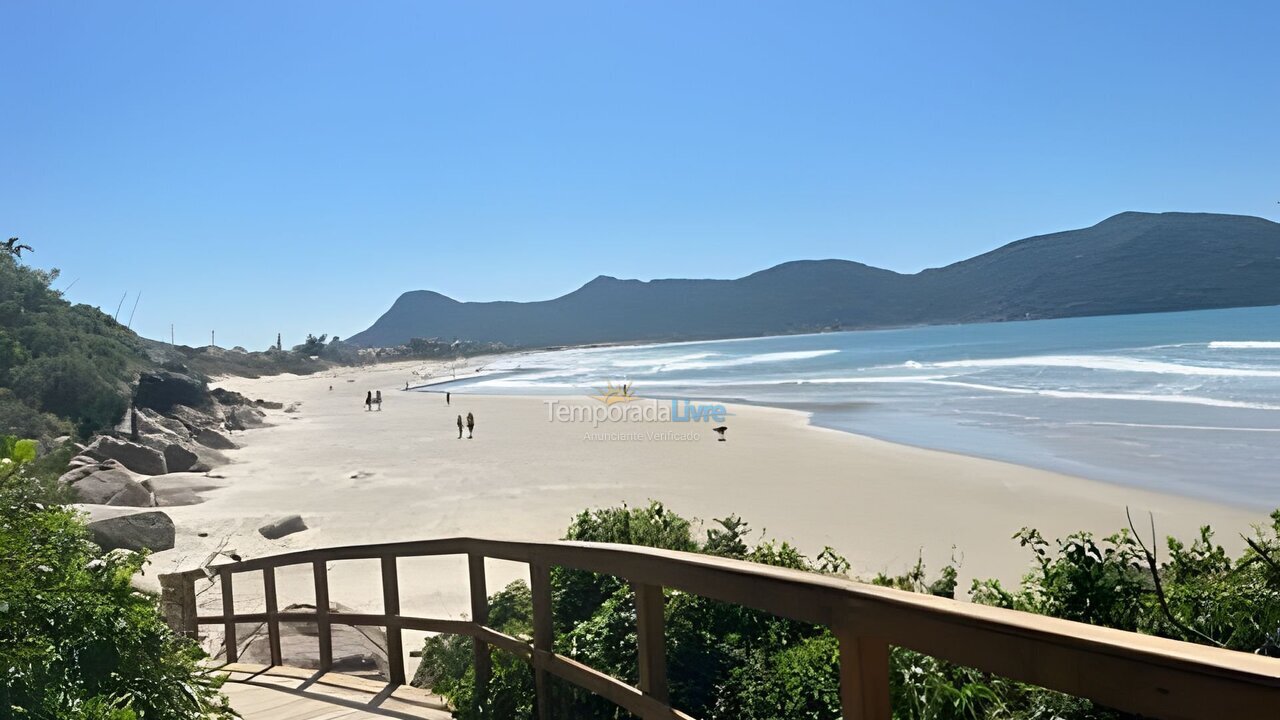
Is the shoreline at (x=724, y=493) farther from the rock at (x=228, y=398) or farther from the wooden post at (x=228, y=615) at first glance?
the rock at (x=228, y=398)

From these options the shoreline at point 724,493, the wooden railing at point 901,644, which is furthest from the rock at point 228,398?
the wooden railing at point 901,644

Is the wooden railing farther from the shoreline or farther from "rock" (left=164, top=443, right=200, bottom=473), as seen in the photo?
"rock" (left=164, top=443, right=200, bottom=473)

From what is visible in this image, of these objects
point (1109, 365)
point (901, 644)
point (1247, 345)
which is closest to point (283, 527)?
point (901, 644)

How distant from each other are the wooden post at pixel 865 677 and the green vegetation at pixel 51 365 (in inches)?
892

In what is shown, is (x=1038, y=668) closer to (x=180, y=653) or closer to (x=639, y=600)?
(x=639, y=600)

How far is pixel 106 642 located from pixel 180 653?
1.47 feet

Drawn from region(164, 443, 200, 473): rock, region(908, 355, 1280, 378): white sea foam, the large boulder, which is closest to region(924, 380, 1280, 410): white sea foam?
region(908, 355, 1280, 378): white sea foam

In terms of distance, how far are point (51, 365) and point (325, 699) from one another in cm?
2651

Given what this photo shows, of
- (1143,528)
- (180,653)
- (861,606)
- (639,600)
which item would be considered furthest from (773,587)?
(1143,528)

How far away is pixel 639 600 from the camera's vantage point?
7.49 ft

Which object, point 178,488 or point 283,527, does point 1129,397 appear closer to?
point 283,527

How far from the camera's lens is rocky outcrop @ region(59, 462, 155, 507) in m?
12.7

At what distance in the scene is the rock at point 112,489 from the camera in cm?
1268

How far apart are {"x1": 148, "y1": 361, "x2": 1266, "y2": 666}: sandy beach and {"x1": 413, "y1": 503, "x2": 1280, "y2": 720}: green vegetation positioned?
343 cm
